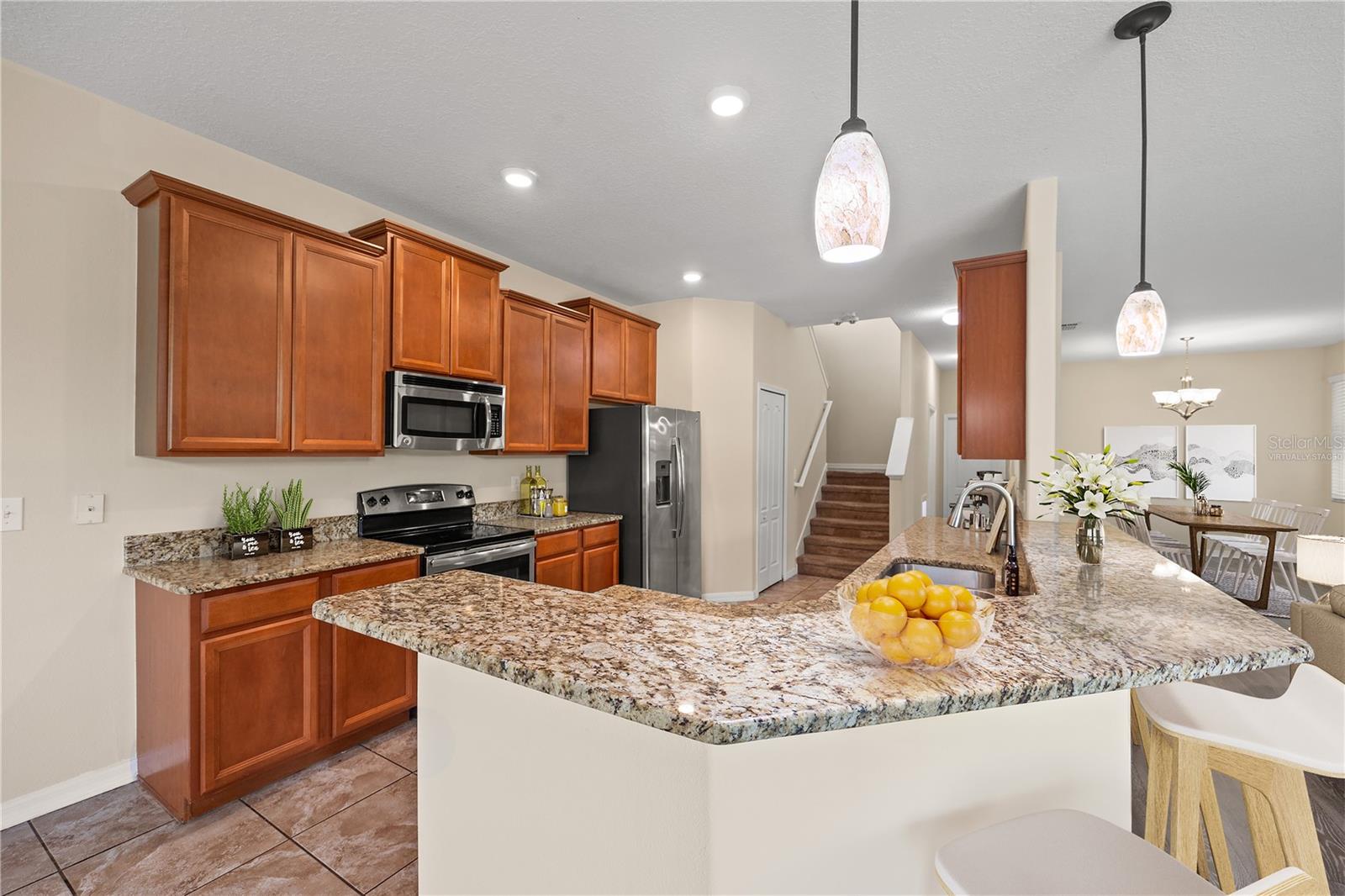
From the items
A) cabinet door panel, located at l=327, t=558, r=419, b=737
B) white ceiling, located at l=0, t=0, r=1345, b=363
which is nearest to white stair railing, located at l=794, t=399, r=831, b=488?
white ceiling, located at l=0, t=0, r=1345, b=363

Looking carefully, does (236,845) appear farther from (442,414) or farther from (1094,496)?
(1094,496)

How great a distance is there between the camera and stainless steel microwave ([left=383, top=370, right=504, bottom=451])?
9.78 ft

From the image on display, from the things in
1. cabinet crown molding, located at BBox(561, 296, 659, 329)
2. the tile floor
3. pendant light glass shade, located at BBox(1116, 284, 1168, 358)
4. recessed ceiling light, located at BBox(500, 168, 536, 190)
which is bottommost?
the tile floor

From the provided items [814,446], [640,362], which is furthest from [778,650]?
[814,446]

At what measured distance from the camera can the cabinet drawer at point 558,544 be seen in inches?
140

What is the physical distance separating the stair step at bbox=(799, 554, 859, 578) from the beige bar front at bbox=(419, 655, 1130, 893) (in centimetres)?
510

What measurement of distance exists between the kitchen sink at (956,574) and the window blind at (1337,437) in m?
7.52

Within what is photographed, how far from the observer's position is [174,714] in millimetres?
2117

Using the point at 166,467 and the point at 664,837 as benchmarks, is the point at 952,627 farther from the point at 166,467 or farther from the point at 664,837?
the point at 166,467

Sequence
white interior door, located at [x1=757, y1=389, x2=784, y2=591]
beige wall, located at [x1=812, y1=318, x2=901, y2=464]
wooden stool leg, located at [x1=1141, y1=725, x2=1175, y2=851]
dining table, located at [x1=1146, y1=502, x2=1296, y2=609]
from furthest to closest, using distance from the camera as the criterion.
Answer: beige wall, located at [x1=812, y1=318, x2=901, y2=464], white interior door, located at [x1=757, y1=389, x2=784, y2=591], dining table, located at [x1=1146, y1=502, x2=1296, y2=609], wooden stool leg, located at [x1=1141, y1=725, x2=1175, y2=851]

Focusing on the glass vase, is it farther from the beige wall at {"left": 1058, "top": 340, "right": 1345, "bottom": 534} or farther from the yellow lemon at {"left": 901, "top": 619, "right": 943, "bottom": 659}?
the beige wall at {"left": 1058, "top": 340, "right": 1345, "bottom": 534}

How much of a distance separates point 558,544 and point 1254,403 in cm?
891

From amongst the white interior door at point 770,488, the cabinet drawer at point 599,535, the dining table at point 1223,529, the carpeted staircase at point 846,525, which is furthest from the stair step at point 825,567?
the cabinet drawer at point 599,535

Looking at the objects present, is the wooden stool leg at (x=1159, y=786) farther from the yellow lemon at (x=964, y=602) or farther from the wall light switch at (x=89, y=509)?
the wall light switch at (x=89, y=509)
